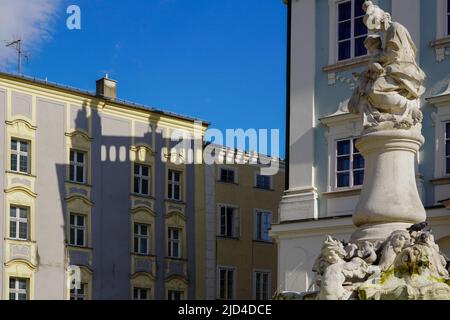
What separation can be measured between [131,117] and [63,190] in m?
4.95

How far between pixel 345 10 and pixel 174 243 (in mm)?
17954

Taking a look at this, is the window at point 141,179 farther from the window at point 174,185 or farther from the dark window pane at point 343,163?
the dark window pane at point 343,163

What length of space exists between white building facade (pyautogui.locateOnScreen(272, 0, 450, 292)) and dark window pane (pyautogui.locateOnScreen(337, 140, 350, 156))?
0.04 metres

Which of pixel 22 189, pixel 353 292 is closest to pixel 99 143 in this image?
pixel 22 189

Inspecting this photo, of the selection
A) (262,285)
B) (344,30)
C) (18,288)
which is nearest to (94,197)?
(18,288)

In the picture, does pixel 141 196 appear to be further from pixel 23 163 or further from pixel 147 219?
pixel 23 163

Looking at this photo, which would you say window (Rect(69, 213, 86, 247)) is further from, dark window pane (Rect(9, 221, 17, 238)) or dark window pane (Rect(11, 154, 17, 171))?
dark window pane (Rect(11, 154, 17, 171))

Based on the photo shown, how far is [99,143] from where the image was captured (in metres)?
45.9

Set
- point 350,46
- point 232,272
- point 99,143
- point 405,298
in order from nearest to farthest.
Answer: point 405,298 < point 350,46 < point 99,143 < point 232,272

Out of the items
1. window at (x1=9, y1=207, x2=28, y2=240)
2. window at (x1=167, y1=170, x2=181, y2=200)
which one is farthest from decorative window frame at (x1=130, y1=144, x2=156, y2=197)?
window at (x1=9, y1=207, x2=28, y2=240)

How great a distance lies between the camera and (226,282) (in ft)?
162

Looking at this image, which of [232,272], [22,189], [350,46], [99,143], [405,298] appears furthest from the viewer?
[232,272]

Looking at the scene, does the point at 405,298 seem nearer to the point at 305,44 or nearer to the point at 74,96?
the point at 305,44

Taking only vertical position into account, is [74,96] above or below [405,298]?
above
